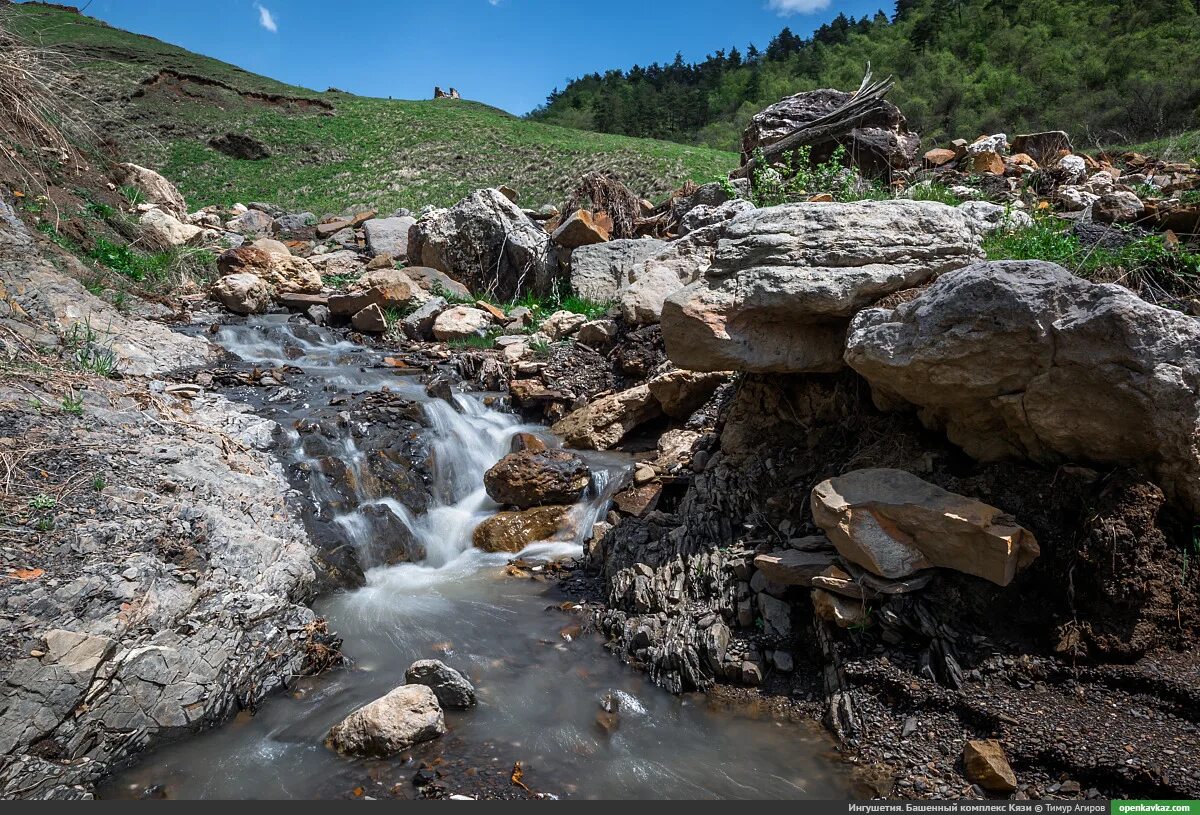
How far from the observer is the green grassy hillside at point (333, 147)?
74.1 ft

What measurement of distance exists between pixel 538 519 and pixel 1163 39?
42.4 metres

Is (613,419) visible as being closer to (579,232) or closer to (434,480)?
(434,480)

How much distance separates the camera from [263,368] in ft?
26.4

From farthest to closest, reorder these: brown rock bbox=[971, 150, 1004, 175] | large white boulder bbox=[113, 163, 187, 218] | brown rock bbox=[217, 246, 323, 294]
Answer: large white boulder bbox=[113, 163, 187, 218], brown rock bbox=[217, 246, 323, 294], brown rock bbox=[971, 150, 1004, 175]

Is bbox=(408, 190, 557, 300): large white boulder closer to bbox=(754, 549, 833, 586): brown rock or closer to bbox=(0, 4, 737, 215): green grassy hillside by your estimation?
bbox=(754, 549, 833, 586): brown rock

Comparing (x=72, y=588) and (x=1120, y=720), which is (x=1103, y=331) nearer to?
(x=1120, y=720)

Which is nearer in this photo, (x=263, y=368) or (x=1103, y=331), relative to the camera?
(x=1103, y=331)

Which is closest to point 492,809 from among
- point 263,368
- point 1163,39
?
point 263,368

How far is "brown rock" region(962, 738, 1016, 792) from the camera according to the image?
2846mm

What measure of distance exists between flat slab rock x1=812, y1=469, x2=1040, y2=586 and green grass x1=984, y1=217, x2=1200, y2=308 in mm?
1745

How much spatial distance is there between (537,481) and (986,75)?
44.8 m

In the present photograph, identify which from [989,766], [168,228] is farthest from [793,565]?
[168,228]

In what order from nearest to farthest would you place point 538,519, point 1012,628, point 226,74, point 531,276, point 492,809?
point 492,809, point 1012,628, point 538,519, point 531,276, point 226,74

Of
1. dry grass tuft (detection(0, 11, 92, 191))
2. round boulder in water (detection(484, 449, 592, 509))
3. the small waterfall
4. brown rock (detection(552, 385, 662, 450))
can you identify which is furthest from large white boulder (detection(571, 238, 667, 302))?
dry grass tuft (detection(0, 11, 92, 191))
